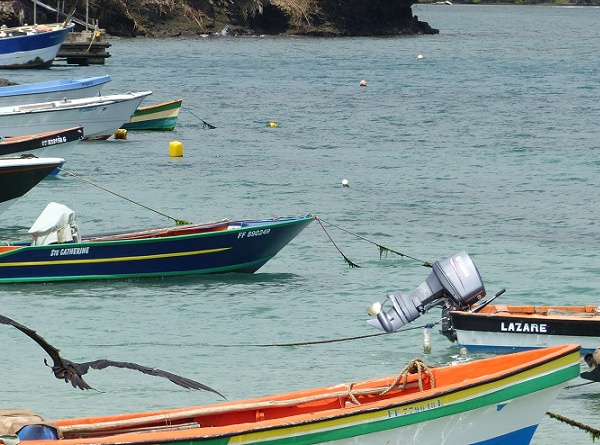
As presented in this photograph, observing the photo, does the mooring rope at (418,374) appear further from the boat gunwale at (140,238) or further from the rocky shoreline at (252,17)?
the rocky shoreline at (252,17)

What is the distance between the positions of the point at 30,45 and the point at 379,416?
170ft

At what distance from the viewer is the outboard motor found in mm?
13016

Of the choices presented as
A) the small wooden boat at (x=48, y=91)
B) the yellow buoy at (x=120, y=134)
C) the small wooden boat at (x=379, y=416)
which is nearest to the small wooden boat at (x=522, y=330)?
the small wooden boat at (x=379, y=416)

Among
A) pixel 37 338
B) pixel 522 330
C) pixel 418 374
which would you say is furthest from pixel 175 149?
pixel 37 338

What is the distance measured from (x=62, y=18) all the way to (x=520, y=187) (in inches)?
2059

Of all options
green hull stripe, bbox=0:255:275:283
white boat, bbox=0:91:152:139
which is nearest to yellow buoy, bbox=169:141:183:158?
white boat, bbox=0:91:152:139

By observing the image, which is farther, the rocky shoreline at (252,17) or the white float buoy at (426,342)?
the rocky shoreline at (252,17)

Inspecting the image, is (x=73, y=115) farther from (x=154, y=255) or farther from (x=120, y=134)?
(x=154, y=255)

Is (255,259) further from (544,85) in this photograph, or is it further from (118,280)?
(544,85)

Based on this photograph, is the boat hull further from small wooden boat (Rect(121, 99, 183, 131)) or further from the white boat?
small wooden boat (Rect(121, 99, 183, 131))

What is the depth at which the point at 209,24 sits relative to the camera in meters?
93.7

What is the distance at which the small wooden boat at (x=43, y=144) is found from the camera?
78.0ft

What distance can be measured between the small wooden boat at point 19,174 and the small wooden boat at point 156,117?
1653cm

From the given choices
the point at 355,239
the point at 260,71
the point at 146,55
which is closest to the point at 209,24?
the point at 146,55
